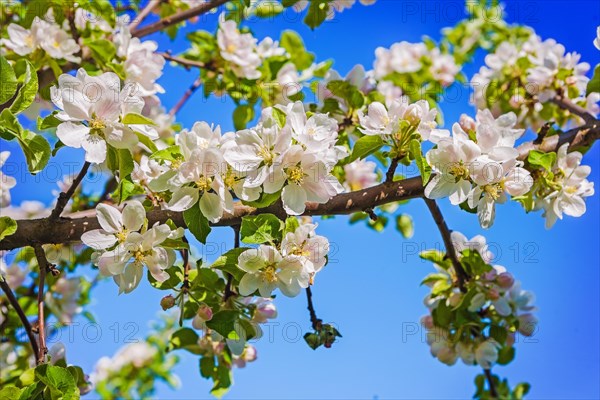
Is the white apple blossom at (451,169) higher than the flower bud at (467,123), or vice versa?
the flower bud at (467,123)

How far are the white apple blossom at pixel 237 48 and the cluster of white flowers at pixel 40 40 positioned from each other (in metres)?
0.61

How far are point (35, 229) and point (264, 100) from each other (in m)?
1.30

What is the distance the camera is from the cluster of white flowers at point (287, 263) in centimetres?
140

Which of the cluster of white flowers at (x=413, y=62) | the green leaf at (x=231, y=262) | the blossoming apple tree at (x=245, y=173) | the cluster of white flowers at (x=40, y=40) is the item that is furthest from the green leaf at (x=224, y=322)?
the cluster of white flowers at (x=413, y=62)

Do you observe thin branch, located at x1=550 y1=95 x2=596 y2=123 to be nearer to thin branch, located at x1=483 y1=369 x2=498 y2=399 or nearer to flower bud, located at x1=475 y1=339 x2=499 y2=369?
flower bud, located at x1=475 y1=339 x2=499 y2=369

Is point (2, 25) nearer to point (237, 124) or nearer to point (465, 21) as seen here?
point (237, 124)

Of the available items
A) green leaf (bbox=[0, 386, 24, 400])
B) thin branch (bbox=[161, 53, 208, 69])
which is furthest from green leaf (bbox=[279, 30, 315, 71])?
green leaf (bbox=[0, 386, 24, 400])

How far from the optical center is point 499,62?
2.92 m

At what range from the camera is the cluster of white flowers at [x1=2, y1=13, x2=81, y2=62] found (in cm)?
206

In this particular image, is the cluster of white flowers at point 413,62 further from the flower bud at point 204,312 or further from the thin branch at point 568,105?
the flower bud at point 204,312

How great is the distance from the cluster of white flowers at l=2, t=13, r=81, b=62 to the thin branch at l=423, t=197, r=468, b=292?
133 centimetres

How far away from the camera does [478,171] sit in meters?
1.49

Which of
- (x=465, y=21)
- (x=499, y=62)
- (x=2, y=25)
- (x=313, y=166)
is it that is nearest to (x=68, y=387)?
(x=313, y=166)

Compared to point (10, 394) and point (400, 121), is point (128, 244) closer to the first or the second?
point (10, 394)
